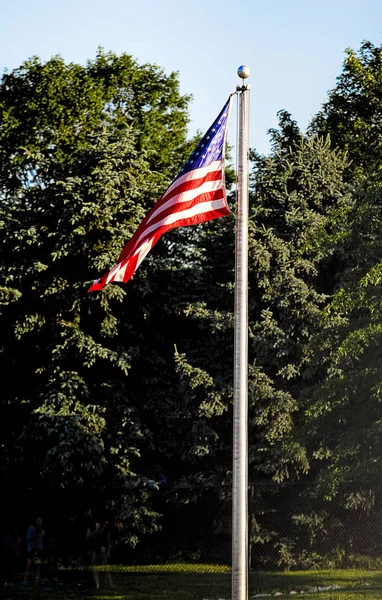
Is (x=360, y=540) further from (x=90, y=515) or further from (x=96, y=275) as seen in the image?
(x=96, y=275)

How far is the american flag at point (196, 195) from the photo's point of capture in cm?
1198

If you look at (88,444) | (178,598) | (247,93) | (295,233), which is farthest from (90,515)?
(247,93)

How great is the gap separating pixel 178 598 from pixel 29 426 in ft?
27.7

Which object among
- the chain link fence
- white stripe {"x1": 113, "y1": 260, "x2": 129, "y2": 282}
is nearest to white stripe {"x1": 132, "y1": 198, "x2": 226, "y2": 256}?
white stripe {"x1": 113, "y1": 260, "x2": 129, "y2": 282}

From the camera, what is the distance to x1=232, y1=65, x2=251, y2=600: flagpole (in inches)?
452

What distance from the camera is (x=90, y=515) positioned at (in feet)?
86.6

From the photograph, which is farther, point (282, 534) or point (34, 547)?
point (282, 534)

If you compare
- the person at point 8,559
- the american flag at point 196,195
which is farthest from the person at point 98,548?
the american flag at point 196,195

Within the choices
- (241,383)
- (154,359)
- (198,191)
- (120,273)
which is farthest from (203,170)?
(154,359)

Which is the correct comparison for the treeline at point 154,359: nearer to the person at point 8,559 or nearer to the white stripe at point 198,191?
the person at point 8,559

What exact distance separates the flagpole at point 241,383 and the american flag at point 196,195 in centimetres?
24

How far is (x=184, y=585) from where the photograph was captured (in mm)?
22047

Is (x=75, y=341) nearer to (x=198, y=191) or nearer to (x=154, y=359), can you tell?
(x=154, y=359)

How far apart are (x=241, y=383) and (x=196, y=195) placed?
7.70ft
